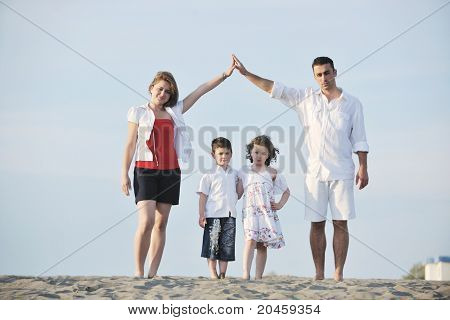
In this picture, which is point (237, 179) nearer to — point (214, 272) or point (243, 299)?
point (214, 272)

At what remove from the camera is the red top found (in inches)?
319

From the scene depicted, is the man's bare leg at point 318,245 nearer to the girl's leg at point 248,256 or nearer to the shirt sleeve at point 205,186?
the girl's leg at point 248,256

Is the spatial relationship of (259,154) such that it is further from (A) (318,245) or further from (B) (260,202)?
(A) (318,245)

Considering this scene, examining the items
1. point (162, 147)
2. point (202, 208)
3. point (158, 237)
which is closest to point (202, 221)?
point (202, 208)

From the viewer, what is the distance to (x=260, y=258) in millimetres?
8484

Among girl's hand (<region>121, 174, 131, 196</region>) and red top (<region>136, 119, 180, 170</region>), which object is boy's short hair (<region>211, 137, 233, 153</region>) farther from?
girl's hand (<region>121, 174, 131, 196</region>)

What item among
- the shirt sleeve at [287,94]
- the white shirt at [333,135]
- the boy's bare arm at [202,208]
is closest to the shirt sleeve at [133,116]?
the boy's bare arm at [202,208]

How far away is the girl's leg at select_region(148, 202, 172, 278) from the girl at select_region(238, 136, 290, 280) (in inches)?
32.8

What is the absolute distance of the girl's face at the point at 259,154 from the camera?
28.3 ft

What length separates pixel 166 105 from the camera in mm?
8320

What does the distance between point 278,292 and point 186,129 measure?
196 cm

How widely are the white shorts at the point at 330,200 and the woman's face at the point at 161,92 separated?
5.46ft
